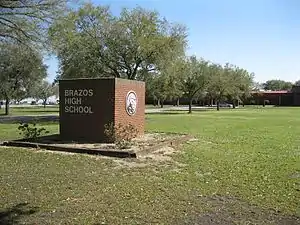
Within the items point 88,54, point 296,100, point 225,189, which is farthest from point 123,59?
point 296,100

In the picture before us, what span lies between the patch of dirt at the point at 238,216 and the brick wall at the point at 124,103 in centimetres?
894

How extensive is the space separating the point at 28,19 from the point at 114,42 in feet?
60.0

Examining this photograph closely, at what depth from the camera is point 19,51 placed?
1914 cm

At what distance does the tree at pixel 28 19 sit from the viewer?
649 inches

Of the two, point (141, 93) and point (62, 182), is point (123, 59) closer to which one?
point (141, 93)

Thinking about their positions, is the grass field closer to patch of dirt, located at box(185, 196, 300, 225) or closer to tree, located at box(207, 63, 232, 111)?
patch of dirt, located at box(185, 196, 300, 225)

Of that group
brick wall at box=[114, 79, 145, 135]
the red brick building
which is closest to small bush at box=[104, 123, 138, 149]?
brick wall at box=[114, 79, 145, 135]

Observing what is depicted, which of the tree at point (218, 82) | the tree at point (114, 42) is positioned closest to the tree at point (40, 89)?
the tree at point (114, 42)

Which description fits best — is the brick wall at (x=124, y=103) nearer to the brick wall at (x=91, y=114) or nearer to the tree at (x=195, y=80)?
the brick wall at (x=91, y=114)

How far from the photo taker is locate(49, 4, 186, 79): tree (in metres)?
34.8

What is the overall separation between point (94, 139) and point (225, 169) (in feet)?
21.1

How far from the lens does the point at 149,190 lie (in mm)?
8227

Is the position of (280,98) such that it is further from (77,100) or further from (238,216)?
(238,216)

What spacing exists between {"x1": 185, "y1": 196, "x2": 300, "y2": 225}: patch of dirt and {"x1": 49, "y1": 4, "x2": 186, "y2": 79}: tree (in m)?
28.3
